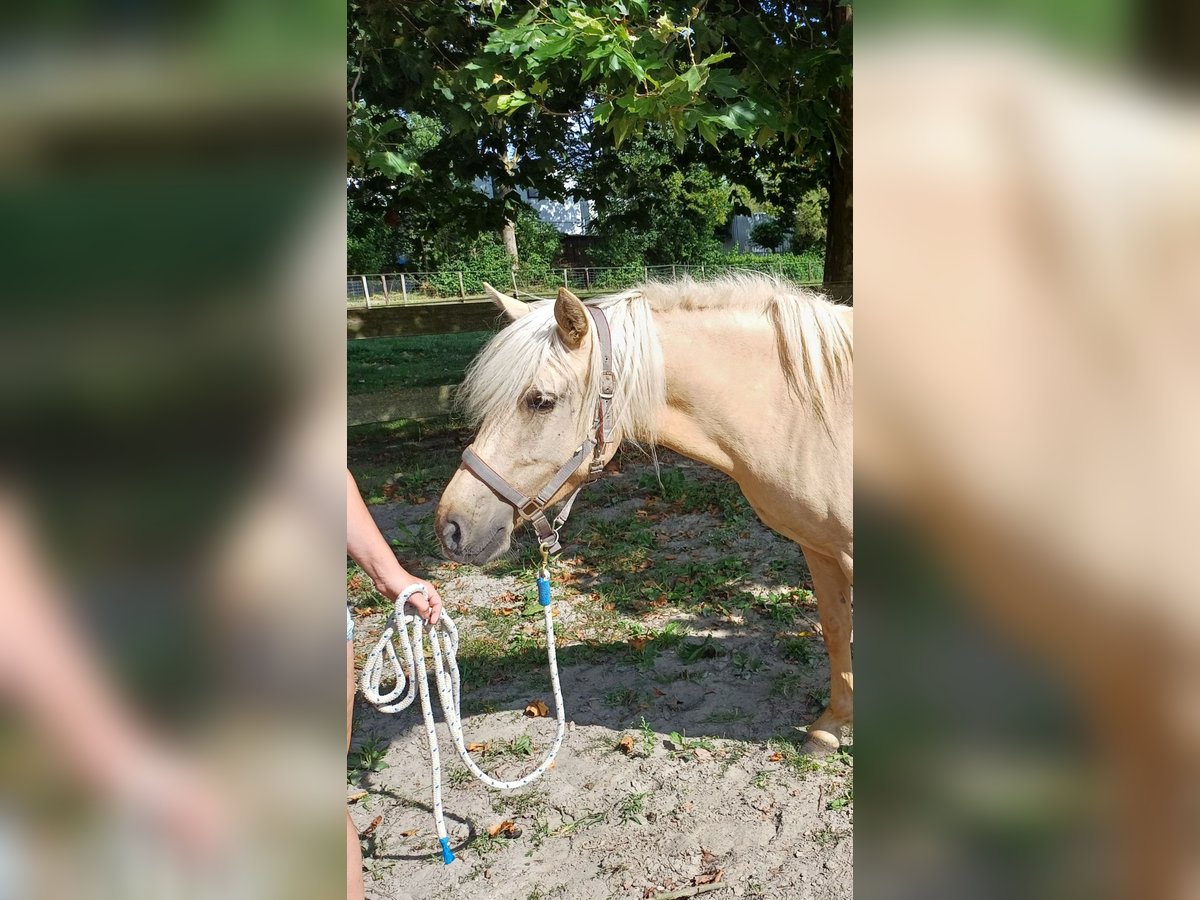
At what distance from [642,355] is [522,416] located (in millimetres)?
456

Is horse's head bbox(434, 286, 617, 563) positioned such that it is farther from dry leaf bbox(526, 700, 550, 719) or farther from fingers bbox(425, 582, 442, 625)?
dry leaf bbox(526, 700, 550, 719)

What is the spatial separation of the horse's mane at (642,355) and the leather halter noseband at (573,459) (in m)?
0.03

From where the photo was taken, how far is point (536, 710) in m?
3.70

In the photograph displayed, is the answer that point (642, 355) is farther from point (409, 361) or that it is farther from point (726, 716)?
point (409, 361)

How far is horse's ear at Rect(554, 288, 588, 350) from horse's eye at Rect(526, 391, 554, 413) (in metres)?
0.19

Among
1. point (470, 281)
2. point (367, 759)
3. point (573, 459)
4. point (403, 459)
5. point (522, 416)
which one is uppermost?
point (470, 281)

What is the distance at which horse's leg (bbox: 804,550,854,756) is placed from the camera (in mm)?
3168

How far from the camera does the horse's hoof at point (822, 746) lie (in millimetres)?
3201

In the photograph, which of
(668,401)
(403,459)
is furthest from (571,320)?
(403,459)
